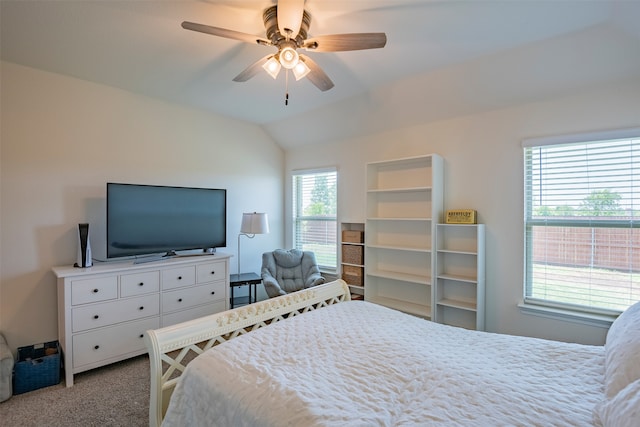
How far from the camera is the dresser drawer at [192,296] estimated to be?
3.12 m

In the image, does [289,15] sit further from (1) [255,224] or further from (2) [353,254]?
(2) [353,254]

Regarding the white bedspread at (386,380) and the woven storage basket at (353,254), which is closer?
the white bedspread at (386,380)

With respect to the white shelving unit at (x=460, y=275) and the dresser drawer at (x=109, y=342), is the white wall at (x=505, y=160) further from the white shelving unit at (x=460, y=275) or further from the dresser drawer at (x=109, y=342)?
the dresser drawer at (x=109, y=342)

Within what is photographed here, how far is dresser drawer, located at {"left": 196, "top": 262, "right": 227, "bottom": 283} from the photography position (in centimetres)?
338

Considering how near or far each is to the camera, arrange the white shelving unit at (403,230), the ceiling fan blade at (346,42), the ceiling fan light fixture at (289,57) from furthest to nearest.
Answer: the white shelving unit at (403,230), the ceiling fan light fixture at (289,57), the ceiling fan blade at (346,42)

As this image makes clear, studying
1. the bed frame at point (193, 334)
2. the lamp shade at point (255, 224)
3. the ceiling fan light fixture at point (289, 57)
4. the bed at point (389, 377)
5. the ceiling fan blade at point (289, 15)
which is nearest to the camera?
the bed at point (389, 377)

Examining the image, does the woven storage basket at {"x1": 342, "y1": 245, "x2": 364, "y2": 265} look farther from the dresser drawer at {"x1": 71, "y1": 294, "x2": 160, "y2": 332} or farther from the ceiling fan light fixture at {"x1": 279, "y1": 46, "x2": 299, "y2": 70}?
the ceiling fan light fixture at {"x1": 279, "y1": 46, "x2": 299, "y2": 70}

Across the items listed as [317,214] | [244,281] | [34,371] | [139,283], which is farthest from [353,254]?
[34,371]

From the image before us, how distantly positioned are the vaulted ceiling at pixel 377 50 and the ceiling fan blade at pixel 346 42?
0.28m

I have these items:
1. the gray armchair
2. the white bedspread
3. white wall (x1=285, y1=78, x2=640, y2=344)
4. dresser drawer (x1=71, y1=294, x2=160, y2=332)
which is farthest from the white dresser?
white wall (x1=285, y1=78, x2=640, y2=344)

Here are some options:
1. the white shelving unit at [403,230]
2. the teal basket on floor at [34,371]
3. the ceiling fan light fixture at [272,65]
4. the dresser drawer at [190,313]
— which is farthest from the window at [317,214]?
the teal basket on floor at [34,371]

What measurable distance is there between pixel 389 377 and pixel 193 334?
3.49ft

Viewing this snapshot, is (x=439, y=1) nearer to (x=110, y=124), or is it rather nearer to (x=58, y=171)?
(x=110, y=124)

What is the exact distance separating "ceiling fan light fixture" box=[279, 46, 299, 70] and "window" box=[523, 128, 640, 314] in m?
2.26
